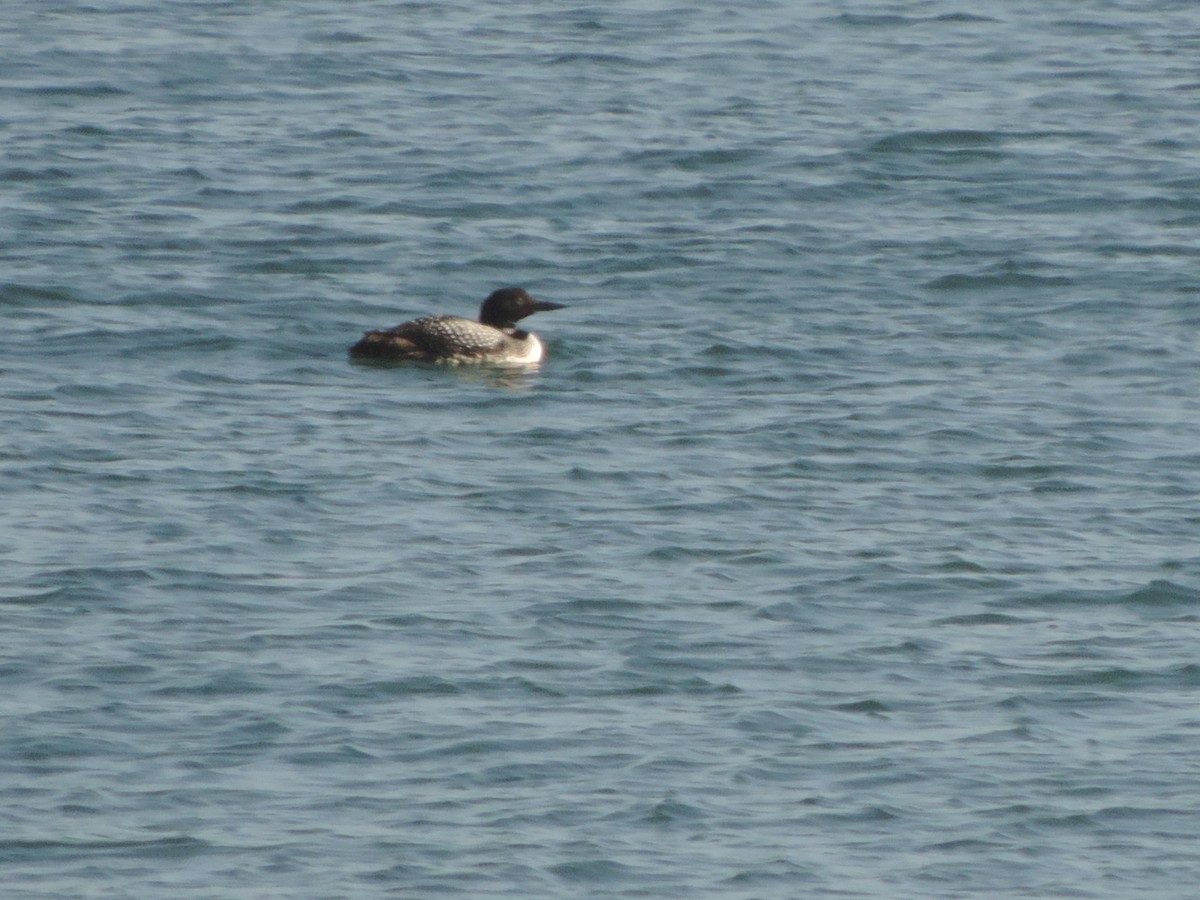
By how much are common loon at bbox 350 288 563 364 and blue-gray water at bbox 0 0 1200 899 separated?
0.45ft

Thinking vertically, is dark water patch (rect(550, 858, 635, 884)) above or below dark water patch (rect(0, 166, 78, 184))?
below

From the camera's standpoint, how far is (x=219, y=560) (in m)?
12.1

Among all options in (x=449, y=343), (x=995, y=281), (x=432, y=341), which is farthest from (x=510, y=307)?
(x=995, y=281)

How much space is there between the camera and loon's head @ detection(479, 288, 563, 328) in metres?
16.9

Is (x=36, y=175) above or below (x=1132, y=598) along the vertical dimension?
above

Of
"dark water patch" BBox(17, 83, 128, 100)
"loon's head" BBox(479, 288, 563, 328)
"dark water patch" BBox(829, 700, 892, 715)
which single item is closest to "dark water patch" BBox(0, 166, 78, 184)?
"dark water patch" BBox(17, 83, 128, 100)

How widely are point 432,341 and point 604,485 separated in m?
3.01

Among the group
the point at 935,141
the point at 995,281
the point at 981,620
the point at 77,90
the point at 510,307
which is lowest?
the point at 981,620

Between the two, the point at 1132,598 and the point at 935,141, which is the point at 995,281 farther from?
the point at 1132,598

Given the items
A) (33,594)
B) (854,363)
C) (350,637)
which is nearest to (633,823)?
(350,637)

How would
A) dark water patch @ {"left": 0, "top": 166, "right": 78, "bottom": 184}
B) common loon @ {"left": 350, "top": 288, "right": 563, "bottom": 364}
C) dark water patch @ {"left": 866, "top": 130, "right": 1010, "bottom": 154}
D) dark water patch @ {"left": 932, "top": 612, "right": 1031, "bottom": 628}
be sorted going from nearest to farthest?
1. dark water patch @ {"left": 932, "top": 612, "right": 1031, "bottom": 628}
2. common loon @ {"left": 350, "top": 288, "right": 563, "bottom": 364}
3. dark water patch @ {"left": 0, "top": 166, "right": 78, "bottom": 184}
4. dark water patch @ {"left": 866, "top": 130, "right": 1010, "bottom": 154}

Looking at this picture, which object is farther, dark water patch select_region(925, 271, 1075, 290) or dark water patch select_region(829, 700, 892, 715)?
dark water patch select_region(925, 271, 1075, 290)

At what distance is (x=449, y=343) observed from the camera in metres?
16.4

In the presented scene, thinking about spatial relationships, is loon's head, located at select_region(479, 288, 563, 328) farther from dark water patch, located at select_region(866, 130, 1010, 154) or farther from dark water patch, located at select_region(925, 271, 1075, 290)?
dark water patch, located at select_region(866, 130, 1010, 154)
